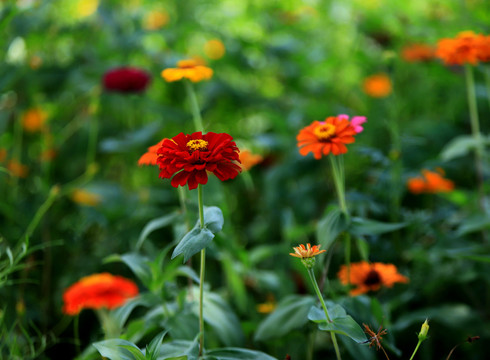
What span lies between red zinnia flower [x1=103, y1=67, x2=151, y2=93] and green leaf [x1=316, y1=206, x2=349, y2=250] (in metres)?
0.65

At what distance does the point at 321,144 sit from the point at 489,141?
18.0 inches

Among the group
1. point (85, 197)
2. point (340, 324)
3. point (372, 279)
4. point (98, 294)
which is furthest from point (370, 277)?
point (85, 197)

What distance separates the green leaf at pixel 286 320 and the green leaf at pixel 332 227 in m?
0.11

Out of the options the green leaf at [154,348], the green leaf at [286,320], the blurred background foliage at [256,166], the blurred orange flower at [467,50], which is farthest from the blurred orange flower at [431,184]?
the green leaf at [154,348]

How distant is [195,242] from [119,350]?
17 centimetres

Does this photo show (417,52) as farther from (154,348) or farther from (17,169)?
(154,348)

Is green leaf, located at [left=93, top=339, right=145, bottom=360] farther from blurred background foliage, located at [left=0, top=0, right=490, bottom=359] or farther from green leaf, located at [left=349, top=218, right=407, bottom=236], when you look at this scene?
green leaf, located at [left=349, top=218, right=407, bottom=236]

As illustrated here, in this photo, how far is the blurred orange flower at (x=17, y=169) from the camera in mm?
1280

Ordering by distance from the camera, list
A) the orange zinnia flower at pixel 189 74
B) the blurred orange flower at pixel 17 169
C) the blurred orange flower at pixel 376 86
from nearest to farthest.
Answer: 1. the orange zinnia flower at pixel 189 74
2. the blurred orange flower at pixel 17 169
3. the blurred orange flower at pixel 376 86

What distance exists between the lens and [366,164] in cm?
139

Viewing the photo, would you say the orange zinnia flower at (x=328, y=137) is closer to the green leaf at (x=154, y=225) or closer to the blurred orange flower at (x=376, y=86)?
the green leaf at (x=154, y=225)

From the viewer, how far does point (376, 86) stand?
183 cm

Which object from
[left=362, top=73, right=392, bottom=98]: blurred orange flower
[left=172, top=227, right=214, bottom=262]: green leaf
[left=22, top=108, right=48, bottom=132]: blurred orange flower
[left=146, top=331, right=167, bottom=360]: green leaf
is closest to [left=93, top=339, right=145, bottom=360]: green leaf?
Result: [left=146, top=331, right=167, bottom=360]: green leaf

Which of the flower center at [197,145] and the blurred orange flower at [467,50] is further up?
the blurred orange flower at [467,50]
